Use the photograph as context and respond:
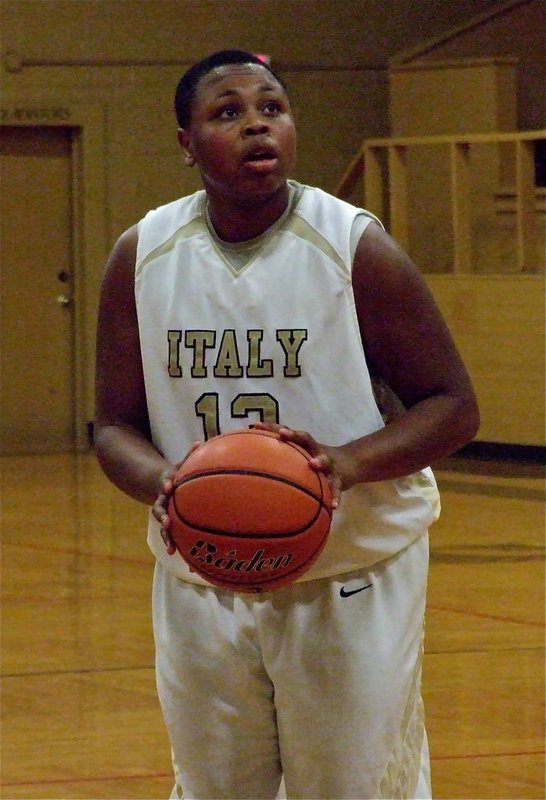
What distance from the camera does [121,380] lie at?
2105 millimetres

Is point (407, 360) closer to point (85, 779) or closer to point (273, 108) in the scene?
point (273, 108)

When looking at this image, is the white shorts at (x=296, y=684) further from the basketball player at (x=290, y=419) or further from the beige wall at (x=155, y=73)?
the beige wall at (x=155, y=73)

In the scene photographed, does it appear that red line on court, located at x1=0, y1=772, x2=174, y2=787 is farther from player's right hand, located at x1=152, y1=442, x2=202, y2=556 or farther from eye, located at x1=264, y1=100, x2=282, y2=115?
eye, located at x1=264, y1=100, x2=282, y2=115

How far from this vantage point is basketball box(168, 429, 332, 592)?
6.07ft

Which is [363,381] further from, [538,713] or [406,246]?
[406,246]

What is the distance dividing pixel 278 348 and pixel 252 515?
0.81 ft

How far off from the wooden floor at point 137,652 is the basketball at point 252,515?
1745 millimetres

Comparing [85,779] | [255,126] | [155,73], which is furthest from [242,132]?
[155,73]

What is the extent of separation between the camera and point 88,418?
11438 millimetres

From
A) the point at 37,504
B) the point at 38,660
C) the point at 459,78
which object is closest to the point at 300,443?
the point at 38,660

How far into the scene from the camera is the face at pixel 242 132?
1.94 meters

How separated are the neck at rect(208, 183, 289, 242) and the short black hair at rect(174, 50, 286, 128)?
13 centimetres

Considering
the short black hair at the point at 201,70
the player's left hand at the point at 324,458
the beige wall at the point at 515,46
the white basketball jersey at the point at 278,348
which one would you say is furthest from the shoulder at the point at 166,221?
the beige wall at the point at 515,46

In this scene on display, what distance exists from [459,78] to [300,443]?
943cm
